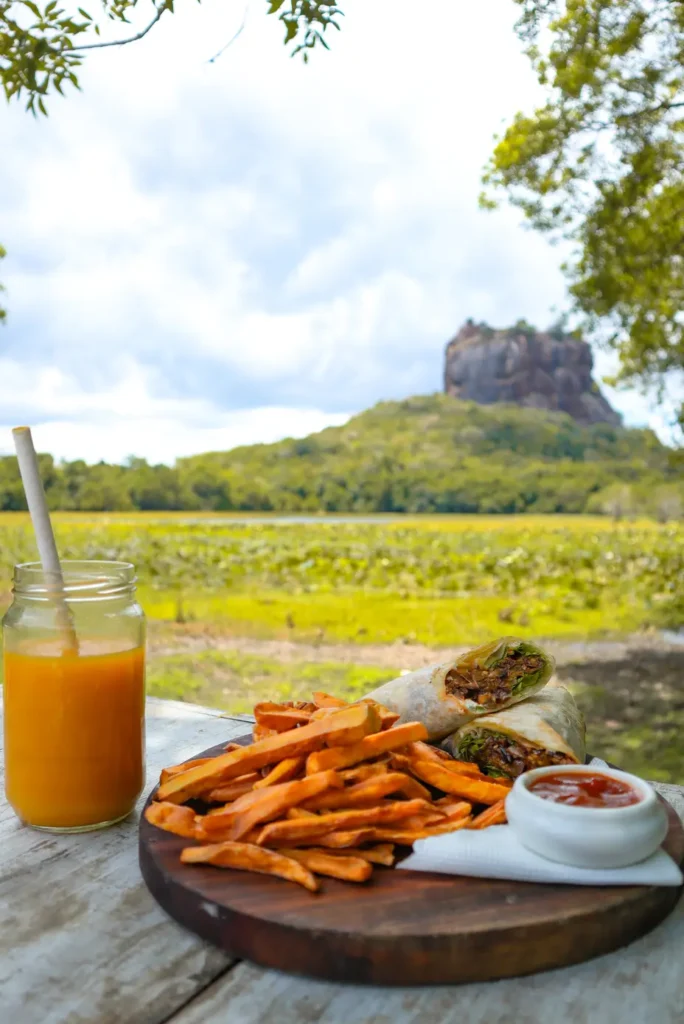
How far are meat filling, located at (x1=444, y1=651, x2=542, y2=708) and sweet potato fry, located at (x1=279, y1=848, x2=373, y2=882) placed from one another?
2.44 ft

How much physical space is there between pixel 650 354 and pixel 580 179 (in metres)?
1.68

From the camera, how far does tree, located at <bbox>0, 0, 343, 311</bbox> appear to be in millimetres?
2367

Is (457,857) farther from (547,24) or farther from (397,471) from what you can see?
(397,471)

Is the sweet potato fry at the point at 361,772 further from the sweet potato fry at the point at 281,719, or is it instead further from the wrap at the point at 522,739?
the wrap at the point at 522,739

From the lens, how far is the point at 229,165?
17.2 metres

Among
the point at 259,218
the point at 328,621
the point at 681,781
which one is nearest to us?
the point at 681,781

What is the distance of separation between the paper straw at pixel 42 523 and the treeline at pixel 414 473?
355 inches

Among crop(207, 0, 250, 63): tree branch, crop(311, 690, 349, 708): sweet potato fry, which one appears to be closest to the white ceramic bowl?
crop(311, 690, 349, 708): sweet potato fry

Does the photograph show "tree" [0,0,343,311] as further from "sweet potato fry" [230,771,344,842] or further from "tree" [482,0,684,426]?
"tree" [482,0,684,426]

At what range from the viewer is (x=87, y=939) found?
3.35 feet

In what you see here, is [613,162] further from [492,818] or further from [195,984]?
[195,984]

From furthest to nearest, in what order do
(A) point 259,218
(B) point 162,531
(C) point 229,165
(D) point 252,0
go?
(A) point 259,218
(C) point 229,165
(B) point 162,531
(D) point 252,0

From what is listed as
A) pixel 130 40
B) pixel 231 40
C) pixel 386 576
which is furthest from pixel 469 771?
pixel 386 576

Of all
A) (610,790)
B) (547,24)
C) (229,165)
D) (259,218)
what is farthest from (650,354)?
(259,218)
